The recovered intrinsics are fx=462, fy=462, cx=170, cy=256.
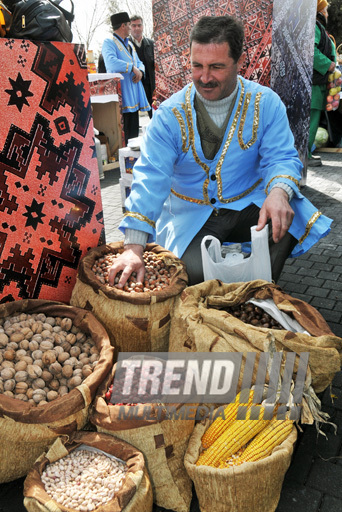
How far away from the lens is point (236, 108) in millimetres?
3059

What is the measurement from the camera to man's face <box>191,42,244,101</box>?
9.11 ft

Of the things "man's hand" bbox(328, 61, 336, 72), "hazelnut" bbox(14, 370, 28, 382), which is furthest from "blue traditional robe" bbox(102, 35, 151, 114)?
"hazelnut" bbox(14, 370, 28, 382)

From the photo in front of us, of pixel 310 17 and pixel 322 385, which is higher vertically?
pixel 310 17

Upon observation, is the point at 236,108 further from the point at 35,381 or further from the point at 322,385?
the point at 35,381

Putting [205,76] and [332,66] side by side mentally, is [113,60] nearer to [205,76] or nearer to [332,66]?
→ [332,66]

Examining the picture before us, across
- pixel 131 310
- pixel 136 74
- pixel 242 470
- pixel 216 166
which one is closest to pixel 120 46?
pixel 136 74

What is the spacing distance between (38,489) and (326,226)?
7.51 ft

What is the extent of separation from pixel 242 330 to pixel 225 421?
43 centimetres

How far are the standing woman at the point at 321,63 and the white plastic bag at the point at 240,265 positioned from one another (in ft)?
19.6

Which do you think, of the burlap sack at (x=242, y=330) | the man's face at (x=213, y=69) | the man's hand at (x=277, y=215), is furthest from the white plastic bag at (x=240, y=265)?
the man's face at (x=213, y=69)

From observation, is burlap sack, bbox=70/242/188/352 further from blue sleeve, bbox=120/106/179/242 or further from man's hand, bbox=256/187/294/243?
man's hand, bbox=256/187/294/243

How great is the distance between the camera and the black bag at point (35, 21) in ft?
8.38

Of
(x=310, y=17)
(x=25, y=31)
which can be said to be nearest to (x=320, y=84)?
(x=310, y=17)

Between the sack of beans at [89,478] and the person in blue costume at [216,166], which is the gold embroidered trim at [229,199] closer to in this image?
the person in blue costume at [216,166]
